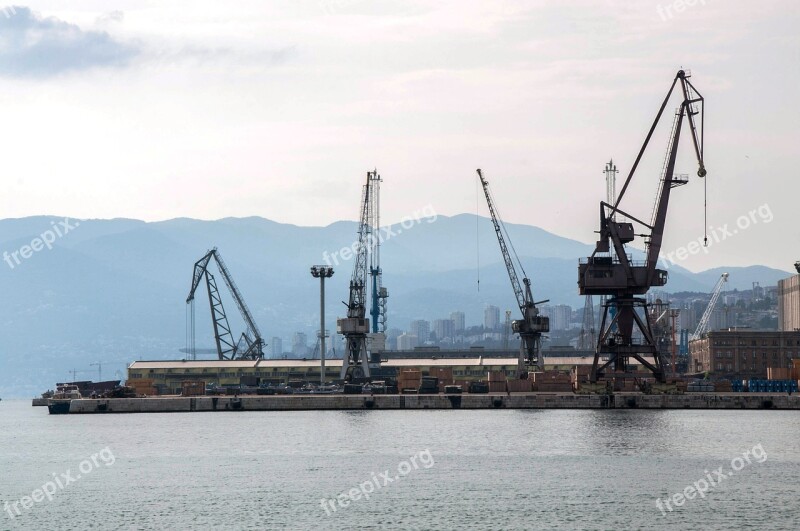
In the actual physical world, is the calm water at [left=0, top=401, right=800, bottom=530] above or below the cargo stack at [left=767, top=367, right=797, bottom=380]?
below

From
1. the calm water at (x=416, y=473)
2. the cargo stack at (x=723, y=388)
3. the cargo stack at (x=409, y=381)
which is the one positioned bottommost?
the calm water at (x=416, y=473)

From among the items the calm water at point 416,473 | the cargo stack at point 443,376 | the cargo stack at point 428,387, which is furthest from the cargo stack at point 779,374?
the calm water at point 416,473

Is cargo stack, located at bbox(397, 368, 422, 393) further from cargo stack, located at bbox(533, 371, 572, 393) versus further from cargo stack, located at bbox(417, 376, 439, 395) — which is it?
cargo stack, located at bbox(533, 371, 572, 393)

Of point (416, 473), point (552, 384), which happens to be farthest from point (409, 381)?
point (416, 473)

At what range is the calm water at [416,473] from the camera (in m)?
67.9

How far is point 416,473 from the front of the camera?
84562 millimetres

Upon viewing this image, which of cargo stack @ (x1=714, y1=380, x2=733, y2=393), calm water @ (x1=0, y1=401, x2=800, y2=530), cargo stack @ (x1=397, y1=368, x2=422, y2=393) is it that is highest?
cargo stack @ (x1=397, y1=368, x2=422, y2=393)

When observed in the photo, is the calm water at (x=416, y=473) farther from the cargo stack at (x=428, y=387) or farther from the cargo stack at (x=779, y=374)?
the cargo stack at (x=779, y=374)

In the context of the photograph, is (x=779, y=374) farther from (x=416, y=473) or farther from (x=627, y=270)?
(x=416, y=473)

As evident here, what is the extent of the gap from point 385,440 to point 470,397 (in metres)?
48.1

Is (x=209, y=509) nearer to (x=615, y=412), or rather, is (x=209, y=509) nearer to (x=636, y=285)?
(x=615, y=412)

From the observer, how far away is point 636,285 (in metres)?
154

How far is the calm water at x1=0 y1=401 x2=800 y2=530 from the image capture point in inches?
2675

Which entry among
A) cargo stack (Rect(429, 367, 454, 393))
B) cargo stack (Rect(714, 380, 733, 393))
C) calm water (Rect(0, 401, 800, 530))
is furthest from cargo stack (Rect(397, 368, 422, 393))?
calm water (Rect(0, 401, 800, 530))
